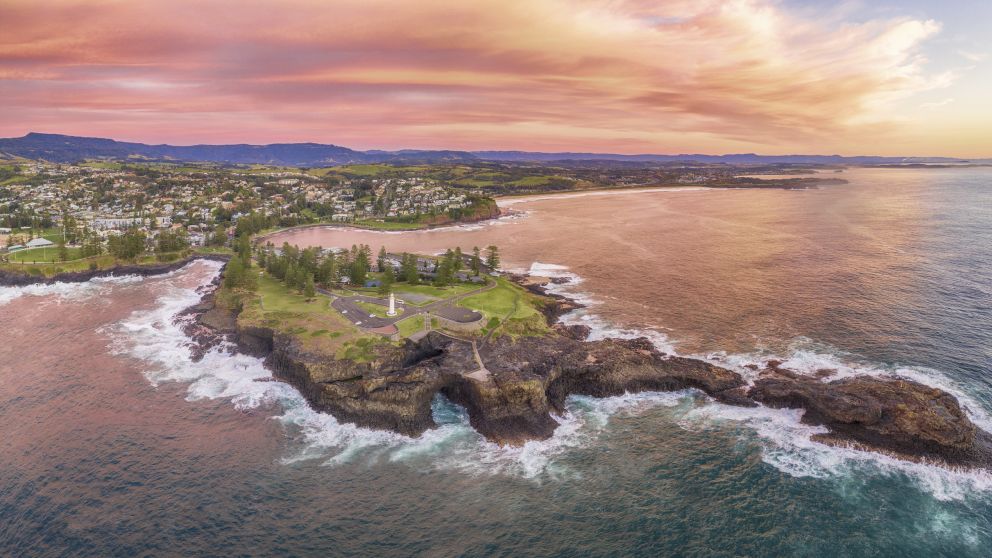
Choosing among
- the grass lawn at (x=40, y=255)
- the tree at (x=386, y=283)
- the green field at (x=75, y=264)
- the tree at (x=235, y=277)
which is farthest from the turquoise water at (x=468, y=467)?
the grass lawn at (x=40, y=255)

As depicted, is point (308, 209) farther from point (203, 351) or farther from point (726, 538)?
point (726, 538)

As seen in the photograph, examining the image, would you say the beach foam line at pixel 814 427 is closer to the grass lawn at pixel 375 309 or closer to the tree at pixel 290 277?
the grass lawn at pixel 375 309

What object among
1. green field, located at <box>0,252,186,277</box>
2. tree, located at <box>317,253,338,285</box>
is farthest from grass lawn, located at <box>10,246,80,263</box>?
tree, located at <box>317,253,338,285</box>

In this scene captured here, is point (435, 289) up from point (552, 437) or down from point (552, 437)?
up

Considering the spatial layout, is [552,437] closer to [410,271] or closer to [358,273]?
[410,271]

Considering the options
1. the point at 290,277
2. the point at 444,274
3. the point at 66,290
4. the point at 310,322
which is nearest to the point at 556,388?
the point at 310,322

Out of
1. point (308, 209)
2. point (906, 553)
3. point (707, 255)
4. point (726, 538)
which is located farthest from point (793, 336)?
point (308, 209)
